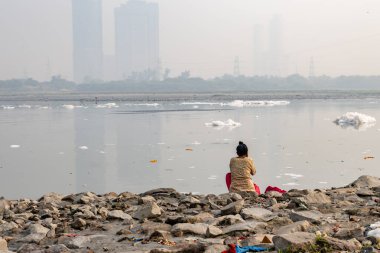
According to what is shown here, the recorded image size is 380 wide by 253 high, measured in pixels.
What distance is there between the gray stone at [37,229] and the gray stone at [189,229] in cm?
148

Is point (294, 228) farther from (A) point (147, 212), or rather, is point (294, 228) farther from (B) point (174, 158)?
Answer: (B) point (174, 158)

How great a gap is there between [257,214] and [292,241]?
6.03ft

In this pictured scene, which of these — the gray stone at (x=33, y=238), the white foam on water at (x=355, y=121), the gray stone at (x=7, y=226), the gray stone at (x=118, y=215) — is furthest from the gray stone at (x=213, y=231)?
the white foam on water at (x=355, y=121)

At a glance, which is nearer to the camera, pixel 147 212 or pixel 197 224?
pixel 197 224

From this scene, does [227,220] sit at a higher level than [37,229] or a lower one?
higher

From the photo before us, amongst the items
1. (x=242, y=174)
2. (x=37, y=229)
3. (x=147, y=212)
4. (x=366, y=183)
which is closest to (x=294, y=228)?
(x=147, y=212)

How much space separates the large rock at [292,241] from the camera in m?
4.59

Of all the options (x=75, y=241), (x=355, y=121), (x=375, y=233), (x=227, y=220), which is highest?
(x=375, y=233)

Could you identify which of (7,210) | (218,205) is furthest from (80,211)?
(218,205)

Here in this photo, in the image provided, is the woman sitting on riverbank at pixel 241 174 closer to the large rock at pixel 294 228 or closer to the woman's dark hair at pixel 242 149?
the woman's dark hair at pixel 242 149

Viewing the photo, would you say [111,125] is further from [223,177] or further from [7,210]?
[7,210]

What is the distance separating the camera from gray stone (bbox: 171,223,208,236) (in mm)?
5753

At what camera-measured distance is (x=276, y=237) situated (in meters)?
4.80

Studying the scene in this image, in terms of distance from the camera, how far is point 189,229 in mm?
5816
